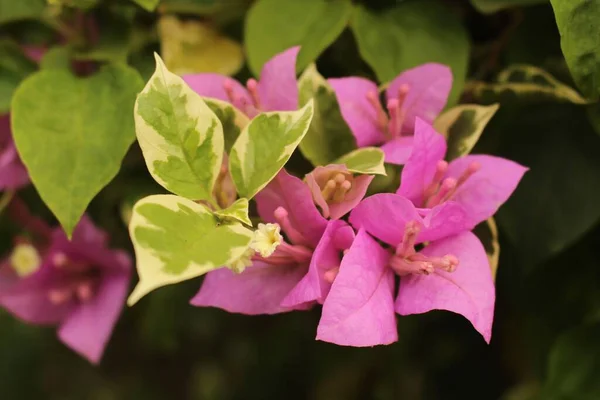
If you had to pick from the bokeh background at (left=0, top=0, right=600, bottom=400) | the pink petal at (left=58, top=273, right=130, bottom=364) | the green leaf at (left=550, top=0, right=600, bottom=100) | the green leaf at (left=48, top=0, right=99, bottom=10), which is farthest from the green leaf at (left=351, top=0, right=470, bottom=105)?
the pink petal at (left=58, top=273, right=130, bottom=364)

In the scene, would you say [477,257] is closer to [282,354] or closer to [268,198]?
[268,198]

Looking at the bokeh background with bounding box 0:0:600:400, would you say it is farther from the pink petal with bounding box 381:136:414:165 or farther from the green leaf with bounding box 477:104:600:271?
the pink petal with bounding box 381:136:414:165

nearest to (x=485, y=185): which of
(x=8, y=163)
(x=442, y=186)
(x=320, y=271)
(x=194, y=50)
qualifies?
(x=442, y=186)

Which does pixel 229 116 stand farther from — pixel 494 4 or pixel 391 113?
pixel 494 4

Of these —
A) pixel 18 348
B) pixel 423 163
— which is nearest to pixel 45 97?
pixel 423 163

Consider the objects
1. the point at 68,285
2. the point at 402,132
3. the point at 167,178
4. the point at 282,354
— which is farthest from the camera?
the point at 282,354

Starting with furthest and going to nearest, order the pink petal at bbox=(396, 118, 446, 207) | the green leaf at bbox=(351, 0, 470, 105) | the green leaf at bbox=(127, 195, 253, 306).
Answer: the green leaf at bbox=(351, 0, 470, 105) < the pink petal at bbox=(396, 118, 446, 207) < the green leaf at bbox=(127, 195, 253, 306)

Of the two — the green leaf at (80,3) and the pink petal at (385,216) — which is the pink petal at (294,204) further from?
the green leaf at (80,3)
